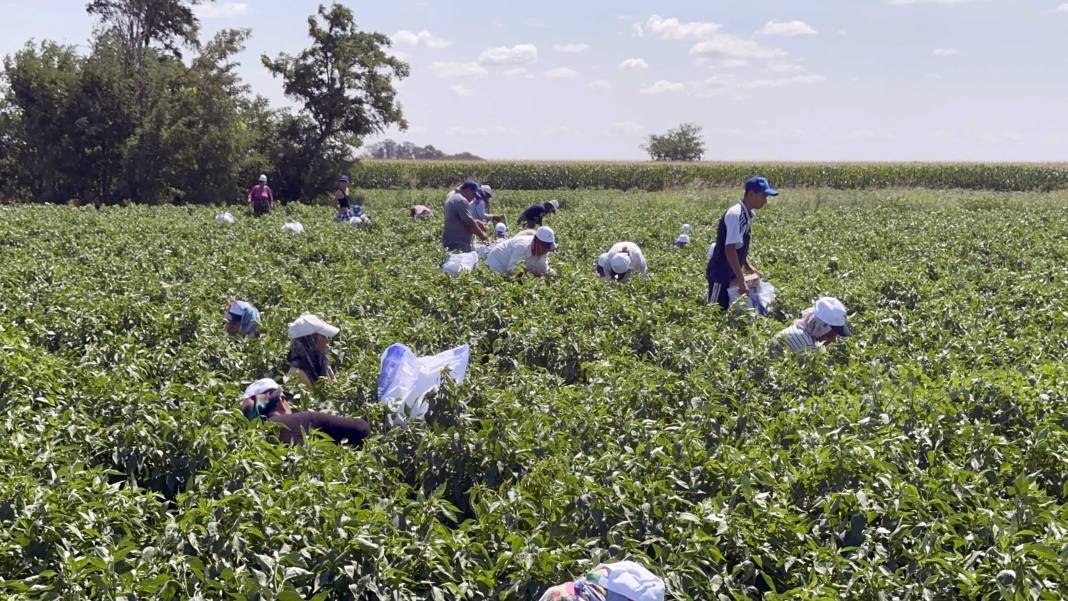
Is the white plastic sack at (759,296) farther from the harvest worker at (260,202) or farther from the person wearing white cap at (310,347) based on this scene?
the harvest worker at (260,202)

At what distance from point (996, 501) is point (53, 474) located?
3.74 meters

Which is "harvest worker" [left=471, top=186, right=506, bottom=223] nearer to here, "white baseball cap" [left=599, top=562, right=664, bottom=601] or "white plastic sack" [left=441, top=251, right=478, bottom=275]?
"white plastic sack" [left=441, top=251, right=478, bottom=275]

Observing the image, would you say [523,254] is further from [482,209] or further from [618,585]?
[618,585]

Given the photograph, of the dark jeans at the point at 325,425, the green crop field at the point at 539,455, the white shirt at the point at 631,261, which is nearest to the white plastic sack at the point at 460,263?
the green crop field at the point at 539,455

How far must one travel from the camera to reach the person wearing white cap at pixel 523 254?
10367 millimetres

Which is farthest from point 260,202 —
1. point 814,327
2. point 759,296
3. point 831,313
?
point 831,313

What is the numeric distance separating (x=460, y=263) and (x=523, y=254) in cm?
76

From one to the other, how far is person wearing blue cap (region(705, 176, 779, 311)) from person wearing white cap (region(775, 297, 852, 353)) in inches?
47.6

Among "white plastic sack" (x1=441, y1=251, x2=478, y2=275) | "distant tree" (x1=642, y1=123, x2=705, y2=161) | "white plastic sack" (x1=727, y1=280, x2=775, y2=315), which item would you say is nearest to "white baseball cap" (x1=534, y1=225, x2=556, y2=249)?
"white plastic sack" (x1=441, y1=251, x2=478, y2=275)

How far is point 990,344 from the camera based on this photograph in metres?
7.16

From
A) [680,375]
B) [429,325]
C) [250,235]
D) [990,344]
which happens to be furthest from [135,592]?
[250,235]

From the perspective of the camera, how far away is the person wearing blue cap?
27.6ft

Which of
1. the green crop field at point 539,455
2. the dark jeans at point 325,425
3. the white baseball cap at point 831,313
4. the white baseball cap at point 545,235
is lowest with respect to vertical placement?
the dark jeans at point 325,425

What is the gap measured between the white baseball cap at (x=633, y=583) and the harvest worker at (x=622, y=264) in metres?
7.25
